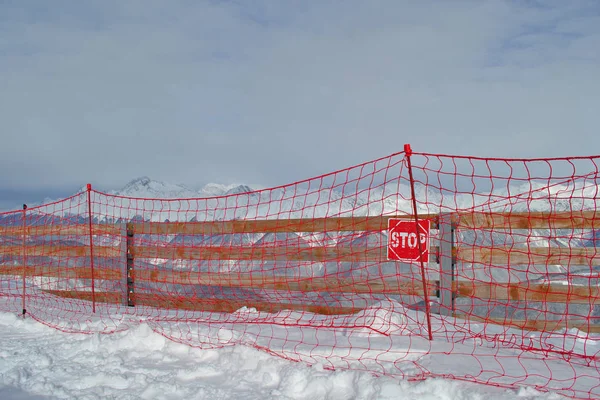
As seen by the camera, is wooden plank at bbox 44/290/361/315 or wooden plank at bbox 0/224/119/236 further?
wooden plank at bbox 0/224/119/236

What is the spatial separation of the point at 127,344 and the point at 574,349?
4.48 meters

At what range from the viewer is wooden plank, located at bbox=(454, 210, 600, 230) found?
587 centimetres

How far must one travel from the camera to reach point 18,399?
3.65 m

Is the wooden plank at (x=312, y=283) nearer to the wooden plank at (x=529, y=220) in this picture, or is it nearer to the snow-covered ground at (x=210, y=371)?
the wooden plank at (x=529, y=220)

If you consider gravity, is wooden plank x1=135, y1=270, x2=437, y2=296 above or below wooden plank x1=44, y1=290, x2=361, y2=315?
above

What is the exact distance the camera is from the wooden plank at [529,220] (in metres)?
5.87

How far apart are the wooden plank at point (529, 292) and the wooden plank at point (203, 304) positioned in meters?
1.49

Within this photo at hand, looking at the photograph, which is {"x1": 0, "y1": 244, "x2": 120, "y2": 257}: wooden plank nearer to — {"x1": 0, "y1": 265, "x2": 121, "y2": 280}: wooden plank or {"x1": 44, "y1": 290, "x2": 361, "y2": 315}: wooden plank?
{"x1": 0, "y1": 265, "x2": 121, "y2": 280}: wooden plank

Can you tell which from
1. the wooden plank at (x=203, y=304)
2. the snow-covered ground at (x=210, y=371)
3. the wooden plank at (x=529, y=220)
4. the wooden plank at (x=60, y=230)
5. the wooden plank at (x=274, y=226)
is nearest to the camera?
the snow-covered ground at (x=210, y=371)

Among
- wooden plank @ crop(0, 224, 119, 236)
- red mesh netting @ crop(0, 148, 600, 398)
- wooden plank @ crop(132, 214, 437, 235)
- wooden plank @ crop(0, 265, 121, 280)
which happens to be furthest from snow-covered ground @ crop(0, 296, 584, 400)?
wooden plank @ crop(0, 224, 119, 236)

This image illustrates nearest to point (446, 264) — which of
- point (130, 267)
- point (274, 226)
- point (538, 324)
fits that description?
point (538, 324)

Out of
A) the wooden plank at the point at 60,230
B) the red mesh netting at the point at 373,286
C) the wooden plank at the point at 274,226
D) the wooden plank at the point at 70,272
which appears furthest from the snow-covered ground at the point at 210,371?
the wooden plank at the point at 60,230

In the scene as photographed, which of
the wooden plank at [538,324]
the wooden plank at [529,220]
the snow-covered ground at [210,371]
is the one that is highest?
the wooden plank at [529,220]

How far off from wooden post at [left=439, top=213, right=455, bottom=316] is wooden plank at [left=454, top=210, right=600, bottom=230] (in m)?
0.13
